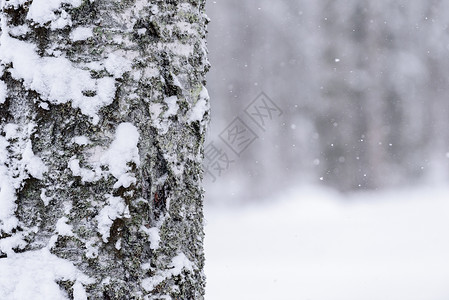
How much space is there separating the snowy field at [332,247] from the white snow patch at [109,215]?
2.23 meters

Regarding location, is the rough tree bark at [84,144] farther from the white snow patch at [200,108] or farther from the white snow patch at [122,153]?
the white snow patch at [200,108]

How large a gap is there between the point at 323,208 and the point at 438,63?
7.36m

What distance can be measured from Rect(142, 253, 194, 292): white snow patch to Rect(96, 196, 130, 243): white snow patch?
145 millimetres

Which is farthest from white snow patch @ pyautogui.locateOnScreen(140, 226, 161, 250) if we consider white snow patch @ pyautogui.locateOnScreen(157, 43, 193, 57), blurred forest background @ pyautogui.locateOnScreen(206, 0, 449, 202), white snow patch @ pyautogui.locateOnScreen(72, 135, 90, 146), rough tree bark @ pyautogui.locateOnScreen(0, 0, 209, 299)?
blurred forest background @ pyautogui.locateOnScreen(206, 0, 449, 202)

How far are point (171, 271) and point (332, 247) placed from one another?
10.2 metres

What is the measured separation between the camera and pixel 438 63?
1864cm

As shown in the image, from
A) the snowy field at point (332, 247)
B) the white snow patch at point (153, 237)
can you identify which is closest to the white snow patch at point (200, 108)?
the white snow patch at point (153, 237)

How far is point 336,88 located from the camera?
18734 millimetres

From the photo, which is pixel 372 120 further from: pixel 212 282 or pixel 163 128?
pixel 163 128

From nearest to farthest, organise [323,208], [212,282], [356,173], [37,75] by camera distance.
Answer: [37,75] < [212,282] < [323,208] < [356,173]

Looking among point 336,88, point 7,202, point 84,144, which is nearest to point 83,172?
point 84,144

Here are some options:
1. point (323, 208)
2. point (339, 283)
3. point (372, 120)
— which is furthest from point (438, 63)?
Result: point (339, 283)

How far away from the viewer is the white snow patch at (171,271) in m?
1.21

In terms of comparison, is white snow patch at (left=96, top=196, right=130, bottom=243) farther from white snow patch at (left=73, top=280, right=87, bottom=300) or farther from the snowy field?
A: the snowy field
